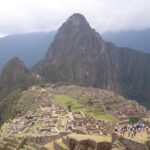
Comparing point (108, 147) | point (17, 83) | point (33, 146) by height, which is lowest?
point (17, 83)

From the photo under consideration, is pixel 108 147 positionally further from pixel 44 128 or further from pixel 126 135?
pixel 44 128

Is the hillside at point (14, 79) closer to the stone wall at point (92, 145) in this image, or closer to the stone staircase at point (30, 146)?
the stone staircase at point (30, 146)

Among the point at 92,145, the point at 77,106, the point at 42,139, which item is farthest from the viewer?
the point at 77,106

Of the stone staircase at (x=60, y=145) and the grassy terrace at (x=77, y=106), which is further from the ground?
the stone staircase at (x=60, y=145)

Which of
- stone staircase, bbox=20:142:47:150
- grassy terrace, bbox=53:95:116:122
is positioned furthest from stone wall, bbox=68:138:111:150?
grassy terrace, bbox=53:95:116:122

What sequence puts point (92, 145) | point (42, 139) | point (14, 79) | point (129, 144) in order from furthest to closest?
point (14, 79)
point (42, 139)
point (92, 145)
point (129, 144)

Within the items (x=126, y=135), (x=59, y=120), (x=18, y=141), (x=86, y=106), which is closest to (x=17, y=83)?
(x=86, y=106)

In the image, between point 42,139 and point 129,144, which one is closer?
point 129,144

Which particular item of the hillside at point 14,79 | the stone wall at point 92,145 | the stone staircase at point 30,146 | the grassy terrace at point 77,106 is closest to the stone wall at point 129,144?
the stone wall at point 92,145

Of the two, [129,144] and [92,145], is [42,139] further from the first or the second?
[129,144]

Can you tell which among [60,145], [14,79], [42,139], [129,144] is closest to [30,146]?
[42,139]

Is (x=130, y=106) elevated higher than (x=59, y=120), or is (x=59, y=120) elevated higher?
(x=59, y=120)
